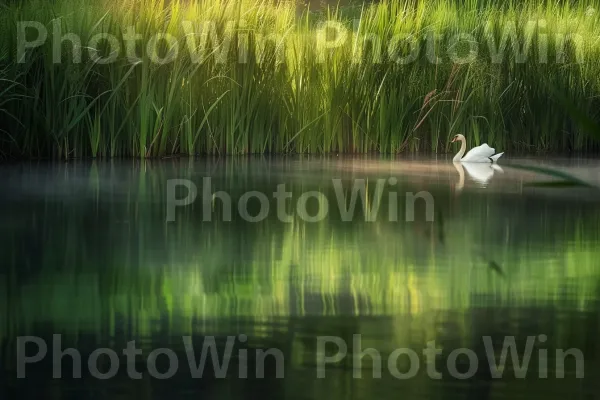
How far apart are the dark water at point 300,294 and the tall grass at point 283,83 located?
2631mm

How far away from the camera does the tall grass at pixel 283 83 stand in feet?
33.4

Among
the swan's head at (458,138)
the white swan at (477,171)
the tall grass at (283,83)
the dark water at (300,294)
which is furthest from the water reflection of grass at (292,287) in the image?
the swan's head at (458,138)

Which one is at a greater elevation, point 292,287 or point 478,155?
point 478,155

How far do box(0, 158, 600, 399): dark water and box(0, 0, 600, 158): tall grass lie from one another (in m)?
2.63

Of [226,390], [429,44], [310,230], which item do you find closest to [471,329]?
[226,390]

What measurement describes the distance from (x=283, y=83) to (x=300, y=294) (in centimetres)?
754

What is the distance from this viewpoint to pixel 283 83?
37.7ft

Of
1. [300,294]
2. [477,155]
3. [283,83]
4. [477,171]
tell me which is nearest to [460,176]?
[477,171]

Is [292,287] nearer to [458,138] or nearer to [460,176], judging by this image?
[460,176]

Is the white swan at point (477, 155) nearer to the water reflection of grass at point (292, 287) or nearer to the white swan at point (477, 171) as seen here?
the white swan at point (477, 171)

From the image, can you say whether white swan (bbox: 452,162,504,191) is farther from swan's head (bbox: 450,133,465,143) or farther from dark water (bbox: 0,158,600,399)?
dark water (bbox: 0,158,600,399)

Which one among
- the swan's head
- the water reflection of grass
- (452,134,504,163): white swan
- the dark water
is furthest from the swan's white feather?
the water reflection of grass

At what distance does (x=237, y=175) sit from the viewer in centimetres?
884

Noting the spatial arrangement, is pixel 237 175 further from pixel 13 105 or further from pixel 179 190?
pixel 13 105
